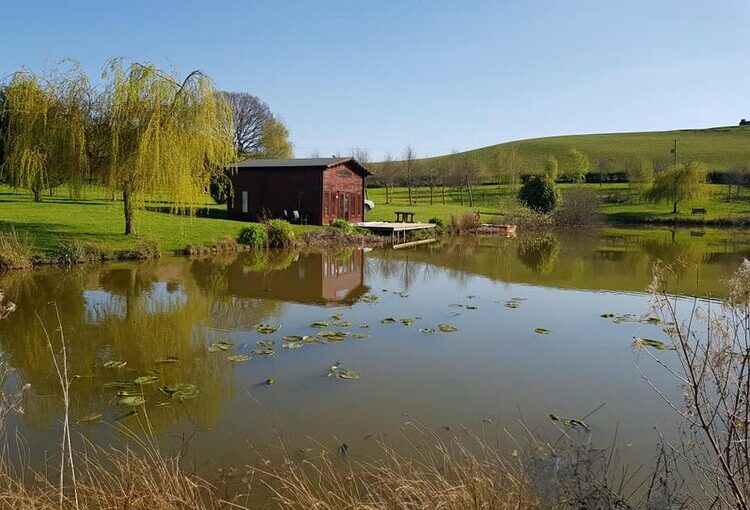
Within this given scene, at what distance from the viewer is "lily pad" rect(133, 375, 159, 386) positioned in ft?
23.1

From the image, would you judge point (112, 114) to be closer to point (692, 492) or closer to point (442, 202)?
point (692, 492)

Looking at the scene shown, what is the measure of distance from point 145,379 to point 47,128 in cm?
1423

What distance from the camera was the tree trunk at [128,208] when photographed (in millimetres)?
18897

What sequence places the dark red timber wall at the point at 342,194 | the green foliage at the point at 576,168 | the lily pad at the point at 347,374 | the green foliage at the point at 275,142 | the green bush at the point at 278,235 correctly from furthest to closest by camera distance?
1. the green foliage at the point at 576,168
2. the green foliage at the point at 275,142
3. the dark red timber wall at the point at 342,194
4. the green bush at the point at 278,235
5. the lily pad at the point at 347,374

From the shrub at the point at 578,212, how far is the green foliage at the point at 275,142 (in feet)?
87.6

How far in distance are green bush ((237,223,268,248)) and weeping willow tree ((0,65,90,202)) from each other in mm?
6546

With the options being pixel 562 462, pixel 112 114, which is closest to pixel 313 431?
pixel 562 462

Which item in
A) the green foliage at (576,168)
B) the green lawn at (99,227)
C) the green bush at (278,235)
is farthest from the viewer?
the green foliage at (576,168)

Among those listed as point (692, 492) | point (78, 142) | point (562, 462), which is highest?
point (78, 142)

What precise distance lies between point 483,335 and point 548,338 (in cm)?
112

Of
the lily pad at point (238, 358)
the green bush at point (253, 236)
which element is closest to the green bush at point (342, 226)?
the green bush at point (253, 236)

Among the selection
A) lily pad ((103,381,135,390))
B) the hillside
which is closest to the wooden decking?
lily pad ((103,381,135,390))

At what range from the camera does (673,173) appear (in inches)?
1978

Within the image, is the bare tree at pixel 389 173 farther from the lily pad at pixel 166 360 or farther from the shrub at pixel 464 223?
the lily pad at pixel 166 360
